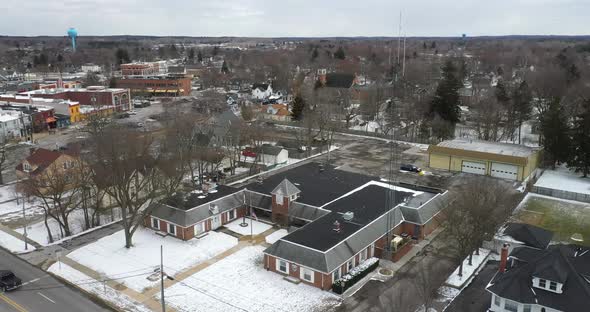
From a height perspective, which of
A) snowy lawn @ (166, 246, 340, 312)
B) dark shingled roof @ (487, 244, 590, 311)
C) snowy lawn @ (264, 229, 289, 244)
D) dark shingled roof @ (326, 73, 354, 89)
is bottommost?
snowy lawn @ (166, 246, 340, 312)

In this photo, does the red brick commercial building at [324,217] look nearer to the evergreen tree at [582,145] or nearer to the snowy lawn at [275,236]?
the snowy lawn at [275,236]

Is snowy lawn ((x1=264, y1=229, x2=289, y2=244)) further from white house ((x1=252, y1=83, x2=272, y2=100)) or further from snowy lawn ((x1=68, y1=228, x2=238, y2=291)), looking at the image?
white house ((x1=252, y1=83, x2=272, y2=100))

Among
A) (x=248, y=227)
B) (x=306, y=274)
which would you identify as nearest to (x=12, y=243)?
(x=248, y=227)

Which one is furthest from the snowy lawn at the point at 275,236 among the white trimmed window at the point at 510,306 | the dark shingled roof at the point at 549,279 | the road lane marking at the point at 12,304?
the white trimmed window at the point at 510,306

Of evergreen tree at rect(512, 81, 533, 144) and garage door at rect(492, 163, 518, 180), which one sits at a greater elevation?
evergreen tree at rect(512, 81, 533, 144)

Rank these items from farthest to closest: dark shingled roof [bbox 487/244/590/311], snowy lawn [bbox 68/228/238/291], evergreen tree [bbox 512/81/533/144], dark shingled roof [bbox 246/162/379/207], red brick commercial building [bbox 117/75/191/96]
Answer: red brick commercial building [bbox 117/75/191/96] < evergreen tree [bbox 512/81/533/144] < dark shingled roof [bbox 246/162/379/207] < snowy lawn [bbox 68/228/238/291] < dark shingled roof [bbox 487/244/590/311]

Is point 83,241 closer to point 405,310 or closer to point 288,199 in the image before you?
point 288,199

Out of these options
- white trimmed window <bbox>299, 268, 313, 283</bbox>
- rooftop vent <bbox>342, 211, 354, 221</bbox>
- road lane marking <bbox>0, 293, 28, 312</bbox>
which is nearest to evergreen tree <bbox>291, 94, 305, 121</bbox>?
rooftop vent <bbox>342, 211, 354, 221</bbox>
